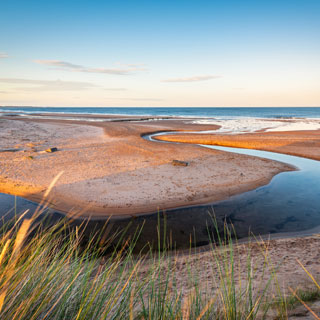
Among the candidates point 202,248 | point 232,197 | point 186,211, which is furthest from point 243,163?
point 202,248

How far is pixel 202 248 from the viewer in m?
6.02

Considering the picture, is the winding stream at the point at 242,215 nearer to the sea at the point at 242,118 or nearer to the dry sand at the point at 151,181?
the dry sand at the point at 151,181

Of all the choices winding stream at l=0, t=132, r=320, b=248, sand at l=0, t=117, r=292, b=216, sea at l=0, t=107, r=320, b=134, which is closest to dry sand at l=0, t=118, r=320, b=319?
sand at l=0, t=117, r=292, b=216

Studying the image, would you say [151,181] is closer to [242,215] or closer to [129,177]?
[129,177]

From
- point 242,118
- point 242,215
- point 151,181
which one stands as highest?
Result: point 242,118

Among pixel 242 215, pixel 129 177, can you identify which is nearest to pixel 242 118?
pixel 129 177

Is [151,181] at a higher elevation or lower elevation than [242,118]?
lower

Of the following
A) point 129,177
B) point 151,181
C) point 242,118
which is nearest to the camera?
point 151,181

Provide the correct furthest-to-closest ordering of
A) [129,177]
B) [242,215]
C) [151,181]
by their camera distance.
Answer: [129,177]
[151,181]
[242,215]

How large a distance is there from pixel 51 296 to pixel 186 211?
21.1ft

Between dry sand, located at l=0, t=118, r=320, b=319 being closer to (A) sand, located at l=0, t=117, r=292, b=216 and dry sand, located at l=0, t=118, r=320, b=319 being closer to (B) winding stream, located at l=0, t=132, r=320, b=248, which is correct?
(A) sand, located at l=0, t=117, r=292, b=216

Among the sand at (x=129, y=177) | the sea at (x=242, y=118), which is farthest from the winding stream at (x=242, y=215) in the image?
the sea at (x=242, y=118)

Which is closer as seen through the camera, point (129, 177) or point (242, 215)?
point (242, 215)

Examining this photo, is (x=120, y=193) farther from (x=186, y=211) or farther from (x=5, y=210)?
(x=5, y=210)
